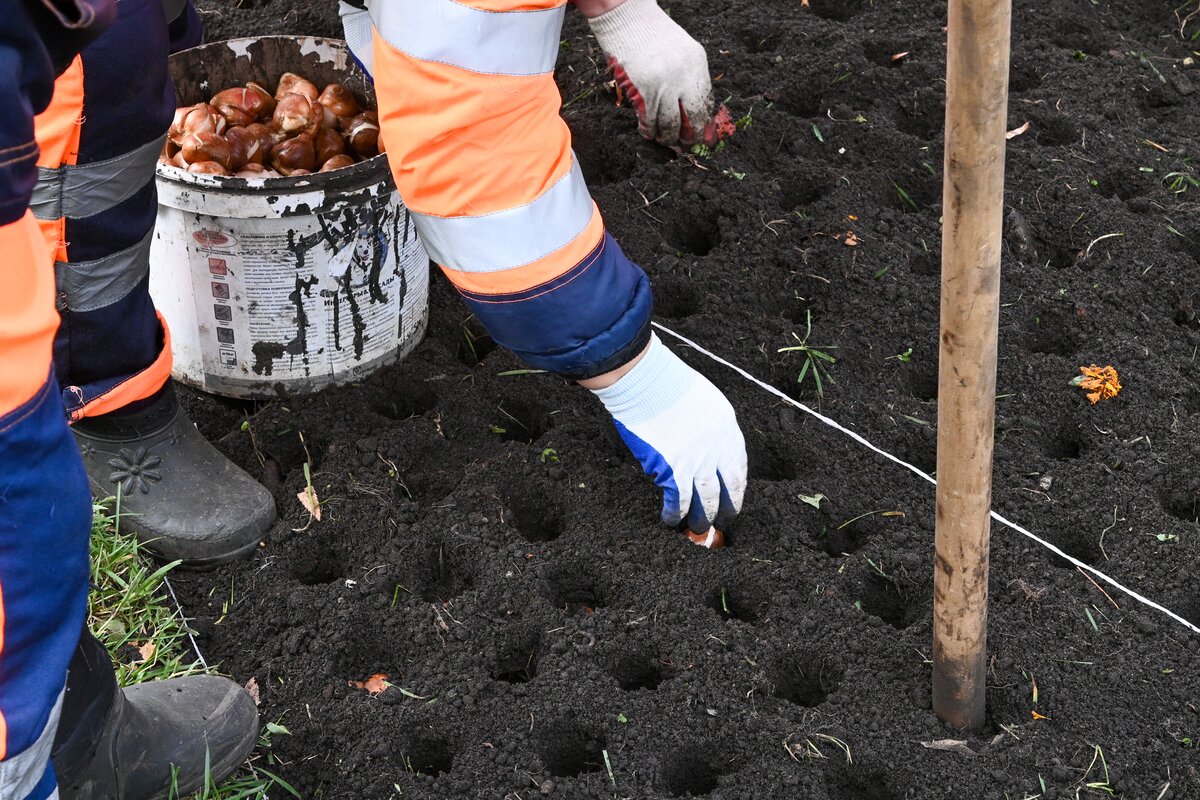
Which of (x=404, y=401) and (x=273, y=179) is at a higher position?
(x=273, y=179)

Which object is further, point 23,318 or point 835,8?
point 835,8

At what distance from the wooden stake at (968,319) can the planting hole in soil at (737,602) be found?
1.16ft

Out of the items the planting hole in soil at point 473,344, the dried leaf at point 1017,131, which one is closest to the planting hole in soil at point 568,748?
the planting hole in soil at point 473,344

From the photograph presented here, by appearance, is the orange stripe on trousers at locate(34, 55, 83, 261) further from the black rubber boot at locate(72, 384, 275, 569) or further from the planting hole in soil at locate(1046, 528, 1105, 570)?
the planting hole in soil at locate(1046, 528, 1105, 570)

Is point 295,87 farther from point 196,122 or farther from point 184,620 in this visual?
point 184,620

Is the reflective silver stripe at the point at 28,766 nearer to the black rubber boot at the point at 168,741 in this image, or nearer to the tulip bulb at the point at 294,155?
the black rubber boot at the point at 168,741

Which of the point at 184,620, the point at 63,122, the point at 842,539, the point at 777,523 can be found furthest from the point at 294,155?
the point at 842,539

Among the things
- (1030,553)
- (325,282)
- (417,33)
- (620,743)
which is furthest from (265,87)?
(1030,553)

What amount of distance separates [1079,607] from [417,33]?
4.25 feet

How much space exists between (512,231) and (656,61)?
3.35 ft

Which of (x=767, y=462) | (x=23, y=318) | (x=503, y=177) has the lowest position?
(x=767, y=462)

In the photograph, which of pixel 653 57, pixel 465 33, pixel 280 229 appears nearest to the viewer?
pixel 465 33

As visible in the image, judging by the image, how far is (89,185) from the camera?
1711 mm

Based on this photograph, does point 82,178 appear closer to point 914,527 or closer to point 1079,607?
point 914,527
